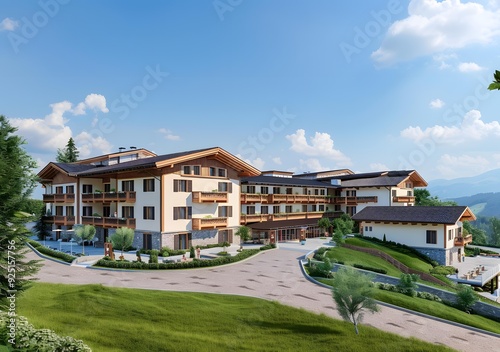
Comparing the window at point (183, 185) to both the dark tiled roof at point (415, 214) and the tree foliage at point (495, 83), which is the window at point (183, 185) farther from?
the tree foliage at point (495, 83)

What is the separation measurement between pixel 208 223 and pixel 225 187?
5845mm

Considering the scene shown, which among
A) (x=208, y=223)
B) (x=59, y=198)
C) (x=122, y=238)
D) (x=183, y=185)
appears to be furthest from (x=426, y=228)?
(x=59, y=198)

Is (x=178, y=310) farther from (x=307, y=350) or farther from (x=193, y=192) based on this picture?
(x=193, y=192)

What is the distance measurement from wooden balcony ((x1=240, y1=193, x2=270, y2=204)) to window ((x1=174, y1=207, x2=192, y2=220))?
33.9 feet

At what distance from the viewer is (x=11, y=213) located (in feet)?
41.1

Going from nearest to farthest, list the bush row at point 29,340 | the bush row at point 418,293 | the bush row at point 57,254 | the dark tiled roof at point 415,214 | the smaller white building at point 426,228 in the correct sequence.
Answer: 1. the bush row at point 29,340
2. the bush row at point 418,293
3. the bush row at point 57,254
4. the smaller white building at point 426,228
5. the dark tiled roof at point 415,214

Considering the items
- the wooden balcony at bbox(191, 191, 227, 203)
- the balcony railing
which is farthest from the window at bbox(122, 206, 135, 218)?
the balcony railing

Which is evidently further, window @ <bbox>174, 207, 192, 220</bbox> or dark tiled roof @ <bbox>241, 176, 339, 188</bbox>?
dark tiled roof @ <bbox>241, 176, 339, 188</bbox>

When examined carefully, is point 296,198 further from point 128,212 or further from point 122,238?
point 122,238

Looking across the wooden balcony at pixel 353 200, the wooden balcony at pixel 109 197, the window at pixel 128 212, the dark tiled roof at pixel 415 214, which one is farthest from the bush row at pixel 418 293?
the wooden balcony at pixel 353 200

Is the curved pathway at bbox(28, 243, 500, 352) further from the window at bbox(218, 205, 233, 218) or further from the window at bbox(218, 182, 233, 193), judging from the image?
the window at bbox(218, 182, 233, 193)

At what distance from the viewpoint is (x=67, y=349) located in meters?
10.8

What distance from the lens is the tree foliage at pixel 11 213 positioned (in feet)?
40.5

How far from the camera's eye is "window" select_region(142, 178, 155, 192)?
124 feet
